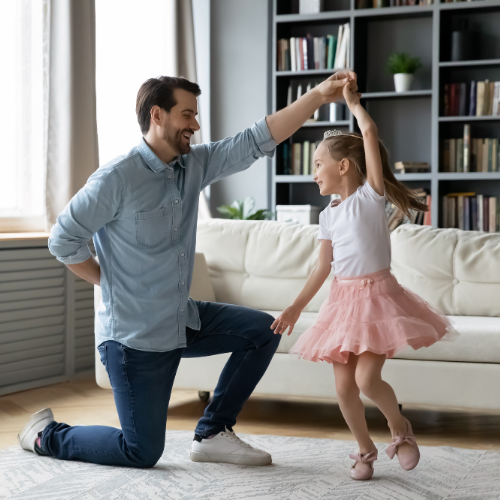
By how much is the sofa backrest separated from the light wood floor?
1.39 feet

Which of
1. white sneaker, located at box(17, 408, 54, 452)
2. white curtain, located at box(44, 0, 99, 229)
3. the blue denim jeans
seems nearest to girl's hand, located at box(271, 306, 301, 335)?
the blue denim jeans

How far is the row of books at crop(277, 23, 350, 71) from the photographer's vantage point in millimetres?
4688

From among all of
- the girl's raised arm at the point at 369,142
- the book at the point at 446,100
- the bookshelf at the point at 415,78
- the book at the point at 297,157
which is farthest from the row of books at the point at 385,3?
the girl's raised arm at the point at 369,142

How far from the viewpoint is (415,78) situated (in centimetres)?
477

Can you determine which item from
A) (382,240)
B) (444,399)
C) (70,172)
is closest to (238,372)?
(382,240)

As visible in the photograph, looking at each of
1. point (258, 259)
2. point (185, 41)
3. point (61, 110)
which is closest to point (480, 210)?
point (258, 259)

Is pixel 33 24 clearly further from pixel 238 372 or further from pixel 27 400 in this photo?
pixel 238 372

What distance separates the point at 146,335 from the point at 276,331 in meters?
0.36

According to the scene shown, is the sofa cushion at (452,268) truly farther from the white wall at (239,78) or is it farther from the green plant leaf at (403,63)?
the white wall at (239,78)

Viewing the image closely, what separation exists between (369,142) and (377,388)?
0.63 m

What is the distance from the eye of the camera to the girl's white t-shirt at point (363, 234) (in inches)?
71.0

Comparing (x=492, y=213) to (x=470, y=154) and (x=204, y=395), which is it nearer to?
(x=470, y=154)

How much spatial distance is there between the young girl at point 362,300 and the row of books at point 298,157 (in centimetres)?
294

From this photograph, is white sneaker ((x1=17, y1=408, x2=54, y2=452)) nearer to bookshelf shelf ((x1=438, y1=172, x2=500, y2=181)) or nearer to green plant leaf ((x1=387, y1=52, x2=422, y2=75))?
bookshelf shelf ((x1=438, y1=172, x2=500, y2=181))
